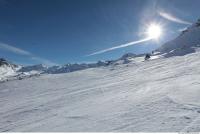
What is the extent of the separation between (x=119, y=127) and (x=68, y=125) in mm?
2627

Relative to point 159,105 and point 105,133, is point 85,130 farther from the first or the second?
point 159,105

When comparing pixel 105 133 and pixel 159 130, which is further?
pixel 105 133

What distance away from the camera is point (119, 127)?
919 cm

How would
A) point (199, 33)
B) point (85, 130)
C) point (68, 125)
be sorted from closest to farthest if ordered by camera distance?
point (85, 130)
point (68, 125)
point (199, 33)

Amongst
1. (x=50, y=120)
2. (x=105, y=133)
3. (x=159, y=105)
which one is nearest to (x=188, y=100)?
(x=159, y=105)

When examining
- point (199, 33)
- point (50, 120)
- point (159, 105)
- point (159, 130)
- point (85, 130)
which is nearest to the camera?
point (159, 130)

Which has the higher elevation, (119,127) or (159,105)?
(159,105)

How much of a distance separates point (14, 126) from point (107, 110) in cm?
517

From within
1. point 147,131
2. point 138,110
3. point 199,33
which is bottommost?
point 147,131

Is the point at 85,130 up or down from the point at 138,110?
down

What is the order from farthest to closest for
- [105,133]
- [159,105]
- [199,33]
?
1. [199,33]
2. [159,105]
3. [105,133]

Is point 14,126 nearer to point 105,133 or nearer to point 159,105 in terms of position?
point 105,133

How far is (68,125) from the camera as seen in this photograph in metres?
10.6

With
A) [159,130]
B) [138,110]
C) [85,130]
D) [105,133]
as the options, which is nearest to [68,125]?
[85,130]
